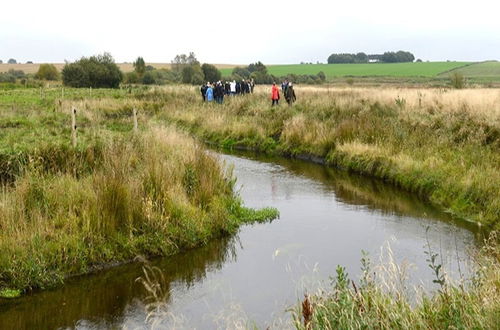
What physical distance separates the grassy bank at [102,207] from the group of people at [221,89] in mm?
18888

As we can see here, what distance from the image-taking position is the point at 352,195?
50.8 ft

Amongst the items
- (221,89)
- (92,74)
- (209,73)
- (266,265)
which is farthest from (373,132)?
(209,73)

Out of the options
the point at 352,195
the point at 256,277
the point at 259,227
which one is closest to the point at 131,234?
the point at 256,277

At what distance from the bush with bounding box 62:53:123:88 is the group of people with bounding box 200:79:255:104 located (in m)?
20.0

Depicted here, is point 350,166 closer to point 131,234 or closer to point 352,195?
point 352,195

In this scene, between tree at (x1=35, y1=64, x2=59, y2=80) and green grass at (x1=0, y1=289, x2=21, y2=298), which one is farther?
tree at (x1=35, y1=64, x2=59, y2=80)

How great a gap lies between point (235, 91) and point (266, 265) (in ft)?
97.0

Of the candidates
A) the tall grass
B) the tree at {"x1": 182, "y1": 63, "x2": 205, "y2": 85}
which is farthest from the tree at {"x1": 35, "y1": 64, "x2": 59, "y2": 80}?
the tall grass

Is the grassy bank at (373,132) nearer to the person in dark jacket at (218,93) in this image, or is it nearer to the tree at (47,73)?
the person in dark jacket at (218,93)

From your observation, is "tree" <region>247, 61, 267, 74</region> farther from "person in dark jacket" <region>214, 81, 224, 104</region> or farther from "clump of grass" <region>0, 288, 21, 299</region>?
"clump of grass" <region>0, 288, 21, 299</region>

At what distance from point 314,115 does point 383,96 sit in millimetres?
4438

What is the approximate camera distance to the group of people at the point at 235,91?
96.5 ft

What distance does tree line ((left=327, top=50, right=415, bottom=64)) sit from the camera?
123 meters

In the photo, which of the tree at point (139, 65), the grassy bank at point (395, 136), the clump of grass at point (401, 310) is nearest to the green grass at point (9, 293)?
the clump of grass at point (401, 310)
